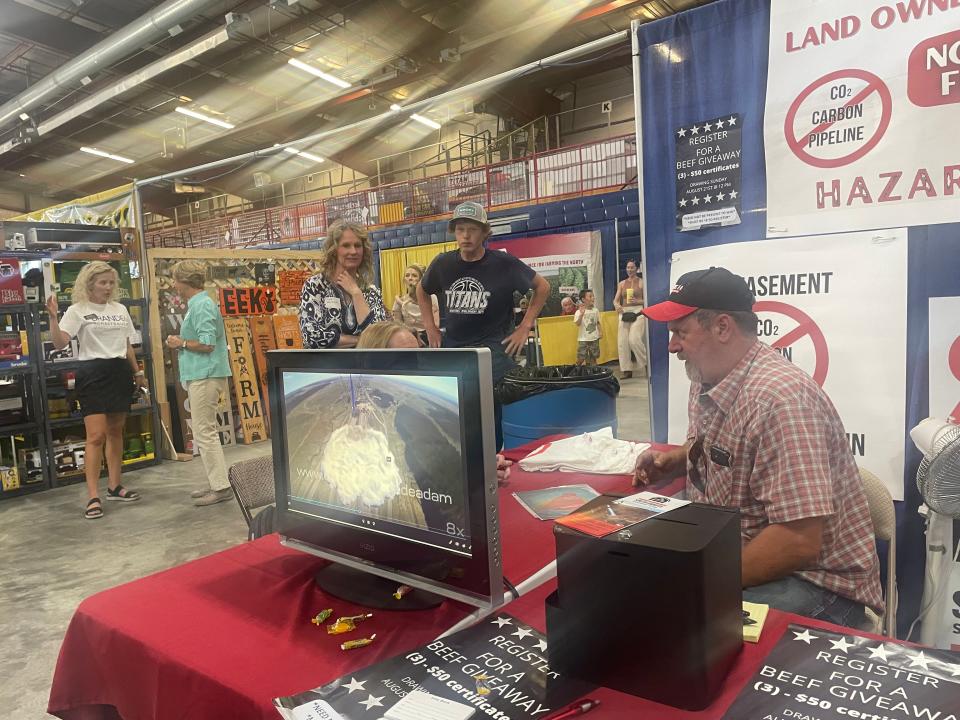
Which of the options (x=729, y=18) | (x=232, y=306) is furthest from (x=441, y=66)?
(x=729, y=18)

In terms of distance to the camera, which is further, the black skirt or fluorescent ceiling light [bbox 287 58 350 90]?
fluorescent ceiling light [bbox 287 58 350 90]

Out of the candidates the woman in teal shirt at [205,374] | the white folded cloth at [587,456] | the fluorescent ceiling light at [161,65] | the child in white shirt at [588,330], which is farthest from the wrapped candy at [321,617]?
the child in white shirt at [588,330]

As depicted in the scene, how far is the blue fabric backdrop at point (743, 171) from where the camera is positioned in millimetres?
2125

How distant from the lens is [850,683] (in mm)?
836

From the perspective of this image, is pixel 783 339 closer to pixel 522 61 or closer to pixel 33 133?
pixel 522 61

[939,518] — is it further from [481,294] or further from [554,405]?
[481,294]

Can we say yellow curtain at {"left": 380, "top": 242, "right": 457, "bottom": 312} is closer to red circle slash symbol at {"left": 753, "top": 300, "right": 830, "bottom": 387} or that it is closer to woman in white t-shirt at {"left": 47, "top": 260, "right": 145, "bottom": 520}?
woman in white t-shirt at {"left": 47, "top": 260, "right": 145, "bottom": 520}

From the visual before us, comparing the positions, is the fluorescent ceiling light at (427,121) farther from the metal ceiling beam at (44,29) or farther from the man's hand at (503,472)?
the man's hand at (503,472)

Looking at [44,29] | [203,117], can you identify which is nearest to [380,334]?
[44,29]

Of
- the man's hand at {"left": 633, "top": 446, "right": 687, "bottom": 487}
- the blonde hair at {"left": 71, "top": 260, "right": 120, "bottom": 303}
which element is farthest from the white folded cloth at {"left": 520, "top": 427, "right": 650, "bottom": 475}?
the blonde hair at {"left": 71, "top": 260, "right": 120, "bottom": 303}

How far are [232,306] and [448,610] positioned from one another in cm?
609

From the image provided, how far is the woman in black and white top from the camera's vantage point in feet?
10.0

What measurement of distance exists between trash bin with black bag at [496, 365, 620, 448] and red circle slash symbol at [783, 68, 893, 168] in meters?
1.23

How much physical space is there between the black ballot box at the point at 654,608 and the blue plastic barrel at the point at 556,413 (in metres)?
1.94
